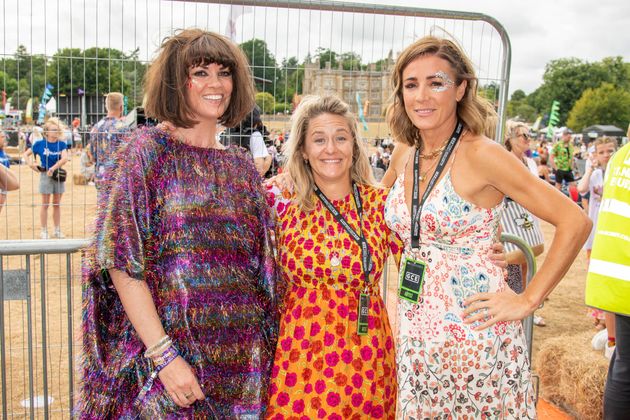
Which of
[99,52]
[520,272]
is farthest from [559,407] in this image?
Answer: [99,52]

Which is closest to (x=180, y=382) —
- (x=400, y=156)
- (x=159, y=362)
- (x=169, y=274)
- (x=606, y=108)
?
(x=159, y=362)

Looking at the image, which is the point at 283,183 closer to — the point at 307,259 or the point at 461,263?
the point at 307,259

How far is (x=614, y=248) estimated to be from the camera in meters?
3.04

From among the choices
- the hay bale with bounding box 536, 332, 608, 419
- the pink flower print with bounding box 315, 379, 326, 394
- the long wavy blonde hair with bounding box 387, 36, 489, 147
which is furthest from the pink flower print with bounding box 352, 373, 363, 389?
the hay bale with bounding box 536, 332, 608, 419

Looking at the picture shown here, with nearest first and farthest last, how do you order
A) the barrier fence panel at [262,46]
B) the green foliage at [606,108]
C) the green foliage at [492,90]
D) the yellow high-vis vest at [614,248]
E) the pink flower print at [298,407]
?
1. the pink flower print at [298,407]
2. the yellow high-vis vest at [614,248]
3. the barrier fence panel at [262,46]
4. the green foliage at [492,90]
5. the green foliage at [606,108]

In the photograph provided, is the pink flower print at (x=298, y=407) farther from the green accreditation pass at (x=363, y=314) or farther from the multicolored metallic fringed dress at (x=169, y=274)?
the green accreditation pass at (x=363, y=314)

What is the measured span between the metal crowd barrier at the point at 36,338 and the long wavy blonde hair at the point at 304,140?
1.00m

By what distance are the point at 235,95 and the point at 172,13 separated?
160 cm

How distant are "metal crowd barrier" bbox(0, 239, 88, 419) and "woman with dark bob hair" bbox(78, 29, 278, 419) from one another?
671mm

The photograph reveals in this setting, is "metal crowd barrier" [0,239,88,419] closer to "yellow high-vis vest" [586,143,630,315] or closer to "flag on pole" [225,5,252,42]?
"flag on pole" [225,5,252,42]

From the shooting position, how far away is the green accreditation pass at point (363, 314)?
2412mm

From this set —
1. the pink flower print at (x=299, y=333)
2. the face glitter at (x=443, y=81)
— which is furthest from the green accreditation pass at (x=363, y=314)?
the face glitter at (x=443, y=81)

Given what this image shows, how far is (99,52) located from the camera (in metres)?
3.73

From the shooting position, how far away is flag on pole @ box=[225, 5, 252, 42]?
364 centimetres
